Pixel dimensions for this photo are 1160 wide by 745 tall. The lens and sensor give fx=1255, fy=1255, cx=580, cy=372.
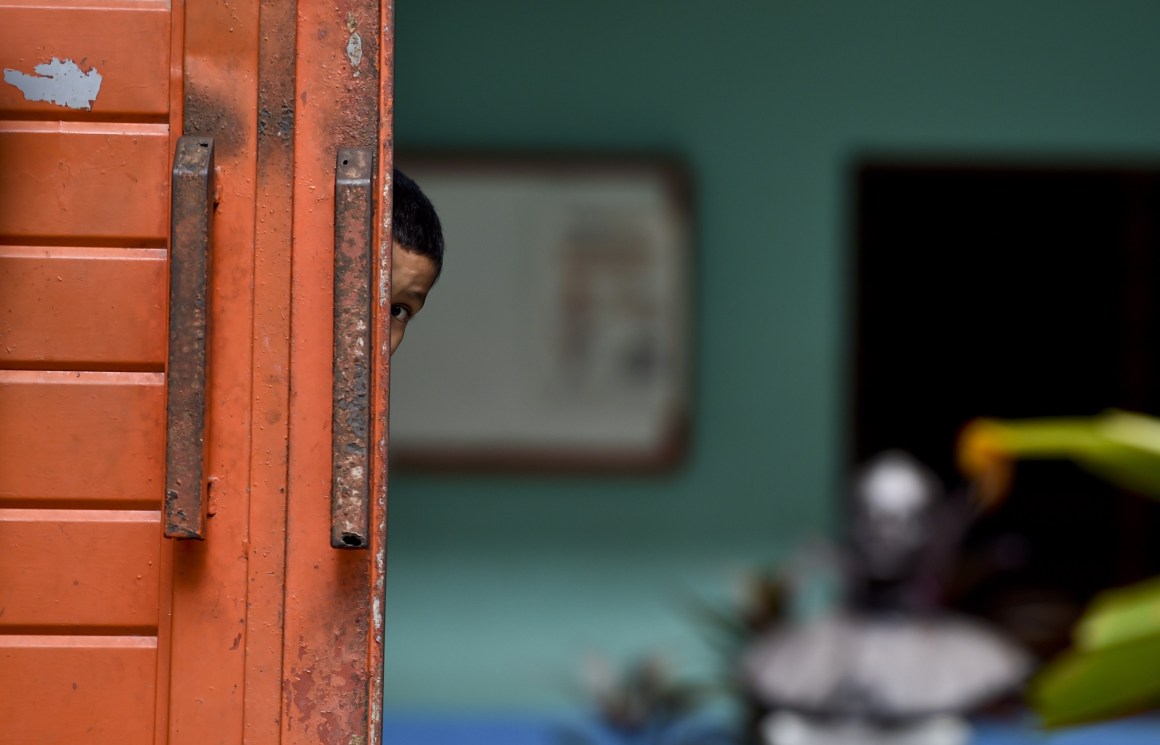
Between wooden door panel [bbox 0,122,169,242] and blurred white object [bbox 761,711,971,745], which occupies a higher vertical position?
wooden door panel [bbox 0,122,169,242]

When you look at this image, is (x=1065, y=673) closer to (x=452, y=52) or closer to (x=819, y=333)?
(x=819, y=333)

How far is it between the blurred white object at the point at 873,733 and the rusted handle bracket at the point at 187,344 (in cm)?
133

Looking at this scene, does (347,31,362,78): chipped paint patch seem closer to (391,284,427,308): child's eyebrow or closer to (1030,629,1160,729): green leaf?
(391,284,427,308): child's eyebrow

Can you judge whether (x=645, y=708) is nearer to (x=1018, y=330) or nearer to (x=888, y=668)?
(x=888, y=668)

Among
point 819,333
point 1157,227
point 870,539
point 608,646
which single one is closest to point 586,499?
point 608,646

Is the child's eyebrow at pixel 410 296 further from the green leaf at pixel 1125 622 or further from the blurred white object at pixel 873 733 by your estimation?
the blurred white object at pixel 873 733

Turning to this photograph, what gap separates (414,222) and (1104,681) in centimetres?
51

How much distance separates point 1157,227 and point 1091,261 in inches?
6.8

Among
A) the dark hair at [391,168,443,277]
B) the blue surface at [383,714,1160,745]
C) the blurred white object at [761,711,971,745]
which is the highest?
the dark hair at [391,168,443,277]

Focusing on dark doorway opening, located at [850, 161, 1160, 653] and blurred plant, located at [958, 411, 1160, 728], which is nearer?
blurred plant, located at [958, 411, 1160, 728]

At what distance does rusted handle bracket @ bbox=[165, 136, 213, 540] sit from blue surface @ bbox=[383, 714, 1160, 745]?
199cm

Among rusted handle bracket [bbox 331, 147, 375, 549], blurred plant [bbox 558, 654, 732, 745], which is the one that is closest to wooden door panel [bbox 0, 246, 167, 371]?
rusted handle bracket [bbox 331, 147, 375, 549]

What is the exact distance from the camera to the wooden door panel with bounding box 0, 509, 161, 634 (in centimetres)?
69

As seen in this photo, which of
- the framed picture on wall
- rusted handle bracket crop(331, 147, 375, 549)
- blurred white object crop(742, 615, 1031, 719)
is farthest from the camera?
the framed picture on wall
